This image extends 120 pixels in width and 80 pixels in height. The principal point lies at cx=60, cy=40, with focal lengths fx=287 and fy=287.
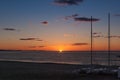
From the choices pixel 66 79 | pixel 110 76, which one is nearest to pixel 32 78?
pixel 66 79

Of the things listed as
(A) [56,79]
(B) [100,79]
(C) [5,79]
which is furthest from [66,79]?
(C) [5,79]

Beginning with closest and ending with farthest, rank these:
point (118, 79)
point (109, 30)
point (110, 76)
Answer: point (118, 79), point (110, 76), point (109, 30)

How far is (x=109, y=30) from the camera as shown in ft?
121

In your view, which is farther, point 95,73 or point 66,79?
point 95,73

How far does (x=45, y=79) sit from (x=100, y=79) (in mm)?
5612

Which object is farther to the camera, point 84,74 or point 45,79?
point 84,74

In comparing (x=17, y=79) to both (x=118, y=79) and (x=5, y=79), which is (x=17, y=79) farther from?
(x=118, y=79)

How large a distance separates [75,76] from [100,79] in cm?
321

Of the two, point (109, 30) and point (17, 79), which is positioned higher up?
point (109, 30)

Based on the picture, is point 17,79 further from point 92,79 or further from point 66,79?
point 92,79

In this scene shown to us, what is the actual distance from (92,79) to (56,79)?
3.68 metres

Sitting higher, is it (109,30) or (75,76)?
(109,30)

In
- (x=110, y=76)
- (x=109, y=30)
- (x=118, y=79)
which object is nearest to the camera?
(x=118, y=79)

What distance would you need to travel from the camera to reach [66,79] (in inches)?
1147
